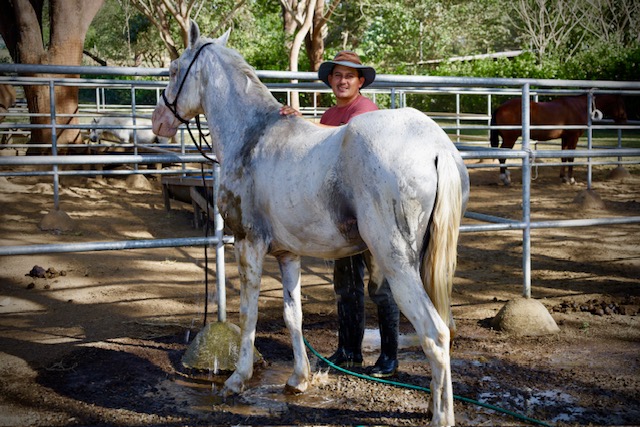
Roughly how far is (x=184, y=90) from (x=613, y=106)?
11071mm

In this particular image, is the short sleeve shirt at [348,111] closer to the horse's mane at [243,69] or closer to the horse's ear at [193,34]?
the horse's mane at [243,69]

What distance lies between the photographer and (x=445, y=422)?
2.89m

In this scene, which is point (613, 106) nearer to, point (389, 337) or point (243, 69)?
point (389, 337)

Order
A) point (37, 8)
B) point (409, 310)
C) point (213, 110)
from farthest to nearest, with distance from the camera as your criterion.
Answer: point (37, 8) → point (213, 110) → point (409, 310)

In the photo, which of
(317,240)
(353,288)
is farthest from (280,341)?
(317,240)

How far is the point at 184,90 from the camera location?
362 centimetres

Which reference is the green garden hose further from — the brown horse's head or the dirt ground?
the brown horse's head

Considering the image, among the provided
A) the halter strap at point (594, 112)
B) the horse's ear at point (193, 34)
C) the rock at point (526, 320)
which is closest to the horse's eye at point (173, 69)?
the horse's ear at point (193, 34)

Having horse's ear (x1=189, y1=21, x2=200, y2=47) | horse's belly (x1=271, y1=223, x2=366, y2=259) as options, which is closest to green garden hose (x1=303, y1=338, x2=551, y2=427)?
horse's belly (x1=271, y1=223, x2=366, y2=259)

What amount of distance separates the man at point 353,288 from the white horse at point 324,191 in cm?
46

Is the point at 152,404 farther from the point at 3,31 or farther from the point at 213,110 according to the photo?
the point at 3,31

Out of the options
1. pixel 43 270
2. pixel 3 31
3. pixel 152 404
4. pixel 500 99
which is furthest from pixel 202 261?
pixel 500 99

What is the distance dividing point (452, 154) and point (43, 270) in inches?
179

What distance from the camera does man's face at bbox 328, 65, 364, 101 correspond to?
12.5ft
